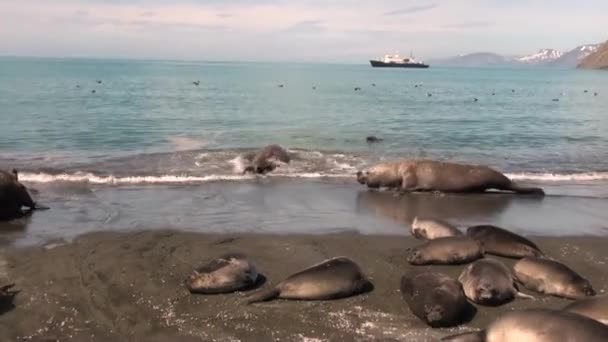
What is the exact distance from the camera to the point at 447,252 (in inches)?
310

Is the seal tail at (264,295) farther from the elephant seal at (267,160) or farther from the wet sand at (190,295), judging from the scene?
the elephant seal at (267,160)

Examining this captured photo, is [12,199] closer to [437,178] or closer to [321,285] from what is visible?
[321,285]

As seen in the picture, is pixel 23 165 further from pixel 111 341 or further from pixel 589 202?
pixel 589 202

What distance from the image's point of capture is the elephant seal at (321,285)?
21.6ft

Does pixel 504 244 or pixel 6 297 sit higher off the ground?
pixel 504 244

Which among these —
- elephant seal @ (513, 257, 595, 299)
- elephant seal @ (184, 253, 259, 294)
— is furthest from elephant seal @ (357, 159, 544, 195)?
elephant seal @ (184, 253, 259, 294)

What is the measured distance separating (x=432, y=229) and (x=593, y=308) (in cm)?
363

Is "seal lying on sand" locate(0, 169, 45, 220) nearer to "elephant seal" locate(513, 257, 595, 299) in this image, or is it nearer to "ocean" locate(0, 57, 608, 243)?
"ocean" locate(0, 57, 608, 243)

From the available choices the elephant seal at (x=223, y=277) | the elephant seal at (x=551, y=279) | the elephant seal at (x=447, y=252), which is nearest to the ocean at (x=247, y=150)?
the elephant seal at (x=447, y=252)

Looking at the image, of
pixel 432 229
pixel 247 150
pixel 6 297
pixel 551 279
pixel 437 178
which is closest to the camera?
pixel 6 297

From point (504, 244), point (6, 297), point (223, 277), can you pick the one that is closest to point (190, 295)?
point (223, 277)

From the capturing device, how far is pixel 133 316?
20.7 ft

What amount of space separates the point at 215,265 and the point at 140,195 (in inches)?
225

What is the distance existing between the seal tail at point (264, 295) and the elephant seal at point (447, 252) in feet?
7.18
